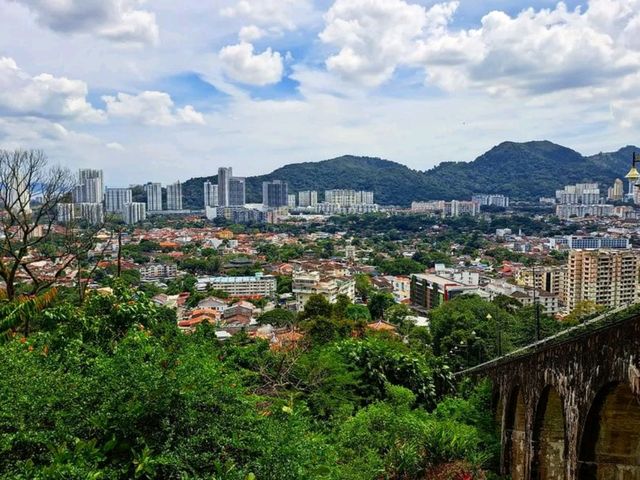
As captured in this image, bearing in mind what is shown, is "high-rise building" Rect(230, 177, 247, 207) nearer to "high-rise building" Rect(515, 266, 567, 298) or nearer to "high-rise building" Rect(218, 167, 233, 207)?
"high-rise building" Rect(218, 167, 233, 207)

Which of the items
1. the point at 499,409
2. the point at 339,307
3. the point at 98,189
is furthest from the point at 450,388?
the point at 98,189

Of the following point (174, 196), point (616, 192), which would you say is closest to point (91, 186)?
point (174, 196)

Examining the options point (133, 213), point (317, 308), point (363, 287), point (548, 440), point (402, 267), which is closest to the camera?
point (548, 440)

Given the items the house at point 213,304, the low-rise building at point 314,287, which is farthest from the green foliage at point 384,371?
the low-rise building at point 314,287

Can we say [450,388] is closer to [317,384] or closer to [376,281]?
[317,384]

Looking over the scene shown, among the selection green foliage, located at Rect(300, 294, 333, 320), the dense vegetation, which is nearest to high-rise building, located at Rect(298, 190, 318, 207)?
green foliage, located at Rect(300, 294, 333, 320)

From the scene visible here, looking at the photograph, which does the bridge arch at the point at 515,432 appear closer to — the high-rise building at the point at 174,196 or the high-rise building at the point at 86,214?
the high-rise building at the point at 86,214

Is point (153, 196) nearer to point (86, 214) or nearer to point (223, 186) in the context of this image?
point (223, 186)
